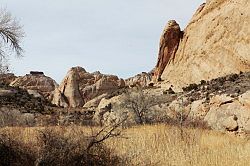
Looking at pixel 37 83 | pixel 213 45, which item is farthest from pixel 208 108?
pixel 37 83

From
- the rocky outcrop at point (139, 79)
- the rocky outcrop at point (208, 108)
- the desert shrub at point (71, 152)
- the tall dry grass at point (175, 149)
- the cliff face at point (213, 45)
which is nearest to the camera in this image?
the desert shrub at point (71, 152)

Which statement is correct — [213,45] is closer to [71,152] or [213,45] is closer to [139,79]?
[71,152]

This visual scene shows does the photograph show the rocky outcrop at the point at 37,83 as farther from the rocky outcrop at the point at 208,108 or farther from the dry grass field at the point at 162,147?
the dry grass field at the point at 162,147

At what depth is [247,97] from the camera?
2375 cm

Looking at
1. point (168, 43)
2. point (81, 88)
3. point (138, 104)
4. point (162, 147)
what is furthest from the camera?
point (81, 88)

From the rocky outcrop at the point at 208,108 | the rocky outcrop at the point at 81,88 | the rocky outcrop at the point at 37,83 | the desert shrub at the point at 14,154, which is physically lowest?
the desert shrub at the point at 14,154

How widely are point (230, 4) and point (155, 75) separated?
41.2ft

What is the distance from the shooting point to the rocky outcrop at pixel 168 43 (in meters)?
48.9

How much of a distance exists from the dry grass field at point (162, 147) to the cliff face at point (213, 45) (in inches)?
791

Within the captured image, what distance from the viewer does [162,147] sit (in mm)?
14367

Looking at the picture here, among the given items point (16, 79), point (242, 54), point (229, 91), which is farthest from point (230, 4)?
point (16, 79)

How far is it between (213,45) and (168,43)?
29.7 ft

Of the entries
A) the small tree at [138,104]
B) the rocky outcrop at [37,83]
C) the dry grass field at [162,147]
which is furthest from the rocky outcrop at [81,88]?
the dry grass field at [162,147]

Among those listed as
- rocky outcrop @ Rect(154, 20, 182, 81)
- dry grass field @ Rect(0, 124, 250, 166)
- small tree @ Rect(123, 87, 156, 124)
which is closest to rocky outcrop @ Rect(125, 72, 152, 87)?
rocky outcrop @ Rect(154, 20, 182, 81)
